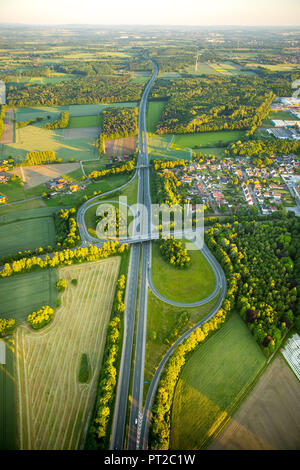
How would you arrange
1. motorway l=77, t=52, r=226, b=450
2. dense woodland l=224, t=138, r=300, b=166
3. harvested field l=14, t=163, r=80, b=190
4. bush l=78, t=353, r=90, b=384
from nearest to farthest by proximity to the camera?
motorway l=77, t=52, r=226, b=450, bush l=78, t=353, r=90, b=384, harvested field l=14, t=163, r=80, b=190, dense woodland l=224, t=138, r=300, b=166

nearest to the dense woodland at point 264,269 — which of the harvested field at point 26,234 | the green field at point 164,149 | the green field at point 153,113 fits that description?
the harvested field at point 26,234

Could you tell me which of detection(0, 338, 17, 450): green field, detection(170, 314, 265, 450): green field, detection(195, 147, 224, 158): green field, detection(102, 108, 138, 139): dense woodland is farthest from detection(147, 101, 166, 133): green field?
detection(0, 338, 17, 450): green field

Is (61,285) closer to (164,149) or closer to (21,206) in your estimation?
(21,206)

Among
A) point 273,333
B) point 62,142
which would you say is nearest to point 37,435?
point 273,333

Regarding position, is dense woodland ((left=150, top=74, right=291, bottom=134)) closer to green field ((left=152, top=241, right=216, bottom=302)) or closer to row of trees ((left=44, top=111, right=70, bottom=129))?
row of trees ((left=44, top=111, right=70, bottom=129))

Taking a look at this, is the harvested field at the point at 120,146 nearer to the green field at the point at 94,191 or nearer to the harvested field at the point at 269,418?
the green field at the point at 94,191
